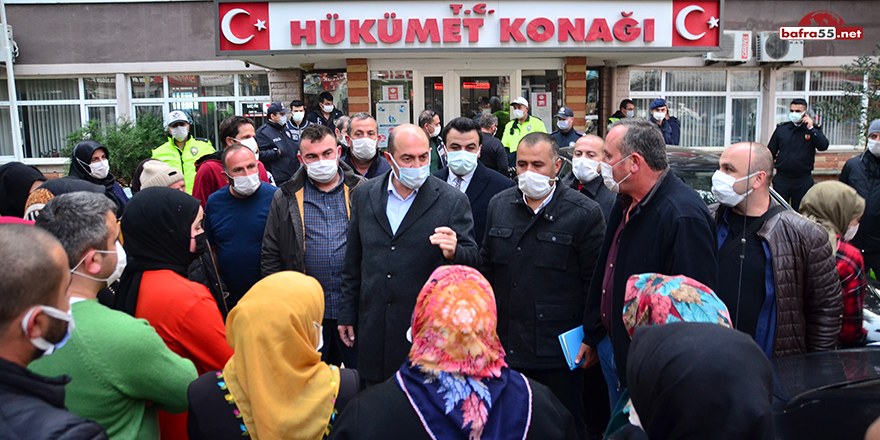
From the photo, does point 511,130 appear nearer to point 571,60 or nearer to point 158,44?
point 571,60

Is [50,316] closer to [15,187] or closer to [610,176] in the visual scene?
[610,176]

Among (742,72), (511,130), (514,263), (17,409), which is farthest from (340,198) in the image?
(742,72)

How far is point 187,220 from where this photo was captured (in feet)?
9.69

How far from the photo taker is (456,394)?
5.84ft

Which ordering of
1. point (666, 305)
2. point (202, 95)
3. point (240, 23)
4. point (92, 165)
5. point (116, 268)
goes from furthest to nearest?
point (202, 95) → point (240, 23) → point (92, 165) → point (116, 268) → point (666, 305)

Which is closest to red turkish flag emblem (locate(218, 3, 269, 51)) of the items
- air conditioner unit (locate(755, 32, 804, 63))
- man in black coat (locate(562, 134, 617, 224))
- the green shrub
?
the green shrub

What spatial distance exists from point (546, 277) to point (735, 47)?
1230 cm

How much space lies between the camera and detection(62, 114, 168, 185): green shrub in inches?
464

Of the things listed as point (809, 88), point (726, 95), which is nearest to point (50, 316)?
point (726, 95)

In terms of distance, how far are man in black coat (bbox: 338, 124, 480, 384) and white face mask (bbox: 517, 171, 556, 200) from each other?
1.26 feet

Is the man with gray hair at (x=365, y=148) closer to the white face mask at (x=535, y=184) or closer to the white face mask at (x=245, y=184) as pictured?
the white face mask at (x=245, y=184)

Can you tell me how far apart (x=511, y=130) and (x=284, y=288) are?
7.94 metres

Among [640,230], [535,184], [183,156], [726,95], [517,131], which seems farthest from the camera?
[726,95]

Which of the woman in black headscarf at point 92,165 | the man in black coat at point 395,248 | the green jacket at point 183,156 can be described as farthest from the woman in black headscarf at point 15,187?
the man in black coat at point 395,248
